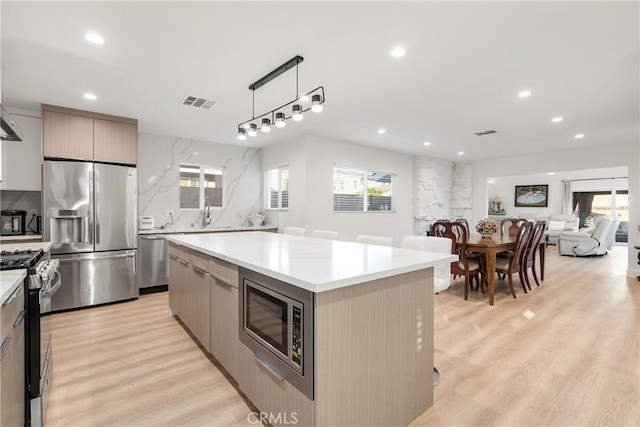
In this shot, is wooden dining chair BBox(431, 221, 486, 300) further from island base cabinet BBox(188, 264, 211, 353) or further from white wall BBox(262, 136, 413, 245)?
island base cabinet BBox(188, 264, 211, 353)

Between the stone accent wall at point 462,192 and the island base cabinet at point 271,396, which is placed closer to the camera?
the island base cabinet at point 271,396

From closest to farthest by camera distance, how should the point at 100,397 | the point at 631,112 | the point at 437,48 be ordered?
the point at 100,397 < the point at 437,48 < the point at 631,112

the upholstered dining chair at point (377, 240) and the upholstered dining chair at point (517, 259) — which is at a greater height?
the upholstered dining chair at point (377, 240)

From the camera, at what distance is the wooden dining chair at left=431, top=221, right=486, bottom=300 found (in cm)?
384

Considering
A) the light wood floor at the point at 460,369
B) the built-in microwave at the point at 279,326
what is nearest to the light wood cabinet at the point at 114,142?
the light wood floor at the point at 460,369

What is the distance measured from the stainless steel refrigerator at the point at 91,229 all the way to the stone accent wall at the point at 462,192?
284 inches

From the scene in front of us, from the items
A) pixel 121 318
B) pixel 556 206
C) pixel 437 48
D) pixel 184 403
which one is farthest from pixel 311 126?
pixel 556 206

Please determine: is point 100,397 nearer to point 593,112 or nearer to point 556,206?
point 593,112

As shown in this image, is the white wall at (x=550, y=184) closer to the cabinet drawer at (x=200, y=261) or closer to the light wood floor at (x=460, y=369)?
the light wood floor at (x=460, y=369)

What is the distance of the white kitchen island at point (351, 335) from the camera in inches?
51.0

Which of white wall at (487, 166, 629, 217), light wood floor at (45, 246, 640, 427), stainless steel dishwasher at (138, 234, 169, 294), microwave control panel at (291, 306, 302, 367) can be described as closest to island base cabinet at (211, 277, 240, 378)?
light wood floor at (45, 246, 640, 427)

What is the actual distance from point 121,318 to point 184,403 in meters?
1.97

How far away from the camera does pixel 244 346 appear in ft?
5.79

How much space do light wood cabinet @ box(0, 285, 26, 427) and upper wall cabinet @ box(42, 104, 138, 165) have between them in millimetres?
2880
